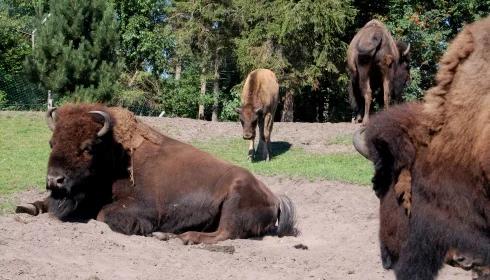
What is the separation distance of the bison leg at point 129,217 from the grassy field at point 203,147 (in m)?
1.60

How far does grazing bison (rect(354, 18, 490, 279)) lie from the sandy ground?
2.94 metres

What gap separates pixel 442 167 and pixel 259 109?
12555 millimetres

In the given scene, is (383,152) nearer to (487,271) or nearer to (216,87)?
(487,271)

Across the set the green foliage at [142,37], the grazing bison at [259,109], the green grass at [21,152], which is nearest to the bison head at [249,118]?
the grazing bison at [259,109]

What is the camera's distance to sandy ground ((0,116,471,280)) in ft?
23.2

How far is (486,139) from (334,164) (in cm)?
1179

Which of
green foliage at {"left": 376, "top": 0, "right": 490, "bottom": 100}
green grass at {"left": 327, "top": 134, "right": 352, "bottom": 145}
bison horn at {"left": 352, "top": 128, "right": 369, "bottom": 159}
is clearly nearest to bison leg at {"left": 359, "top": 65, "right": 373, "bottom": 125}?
green grass at {"left": 327, "top": 134, "right": 352, "bottom": 145}

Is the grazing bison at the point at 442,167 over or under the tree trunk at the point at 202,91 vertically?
over

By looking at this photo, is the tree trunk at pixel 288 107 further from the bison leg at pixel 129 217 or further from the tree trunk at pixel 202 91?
the bison leg at pixel 129 217

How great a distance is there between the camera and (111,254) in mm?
7824

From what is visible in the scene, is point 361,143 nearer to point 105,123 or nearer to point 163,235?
point 163,235

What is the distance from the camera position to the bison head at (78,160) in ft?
30.8

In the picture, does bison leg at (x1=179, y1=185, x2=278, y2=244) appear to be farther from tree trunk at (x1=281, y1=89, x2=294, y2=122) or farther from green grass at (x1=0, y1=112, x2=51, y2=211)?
tree trunk at (x1=281, y1=89, x2=294, y2=122)

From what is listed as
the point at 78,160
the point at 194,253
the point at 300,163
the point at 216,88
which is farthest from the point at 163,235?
the point at 216,88
